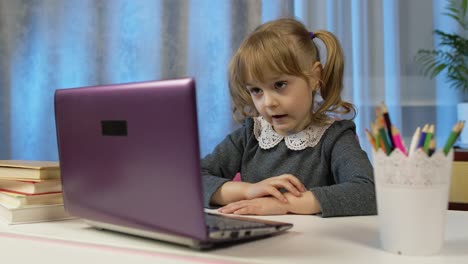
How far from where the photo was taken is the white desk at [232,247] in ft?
1.89

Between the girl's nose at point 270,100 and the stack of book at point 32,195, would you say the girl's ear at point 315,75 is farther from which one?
the stack of book at point 32,195

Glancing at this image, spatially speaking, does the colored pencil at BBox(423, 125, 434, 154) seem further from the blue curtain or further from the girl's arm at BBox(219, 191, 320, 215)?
the blue curtain

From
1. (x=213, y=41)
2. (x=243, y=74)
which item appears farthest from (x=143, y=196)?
(x=213, y=41)

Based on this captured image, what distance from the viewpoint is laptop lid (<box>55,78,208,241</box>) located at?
0.55 meters

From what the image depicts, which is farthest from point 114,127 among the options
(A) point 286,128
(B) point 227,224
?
(A) point 286,128

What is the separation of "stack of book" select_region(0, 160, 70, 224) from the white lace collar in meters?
0.54

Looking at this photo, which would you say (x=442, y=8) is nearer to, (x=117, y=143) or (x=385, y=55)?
(x=385, y=55)

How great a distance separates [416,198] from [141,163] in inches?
11.5

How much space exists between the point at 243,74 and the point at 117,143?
1.81 ft

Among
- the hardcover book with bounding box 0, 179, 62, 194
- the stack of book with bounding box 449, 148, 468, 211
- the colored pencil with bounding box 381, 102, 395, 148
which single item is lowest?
the stack of book with bounding box 449, 148, 468, 211

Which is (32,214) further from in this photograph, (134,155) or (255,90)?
(255,90)

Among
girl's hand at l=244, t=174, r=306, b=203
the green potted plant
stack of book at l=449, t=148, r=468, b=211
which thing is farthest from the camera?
the green potted plant

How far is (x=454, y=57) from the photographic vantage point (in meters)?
2.16

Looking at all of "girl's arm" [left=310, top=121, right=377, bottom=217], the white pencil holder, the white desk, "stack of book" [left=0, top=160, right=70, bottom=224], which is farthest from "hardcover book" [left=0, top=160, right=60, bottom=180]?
the white pencil holder
